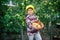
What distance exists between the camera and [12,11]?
7.48 m

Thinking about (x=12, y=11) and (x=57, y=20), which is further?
(x=57, y=20)

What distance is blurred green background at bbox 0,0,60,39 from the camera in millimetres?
7312

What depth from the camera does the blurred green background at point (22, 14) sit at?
24.0ft

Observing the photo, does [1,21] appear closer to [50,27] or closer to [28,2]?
[28,2]

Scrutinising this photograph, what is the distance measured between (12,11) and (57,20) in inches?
62.1

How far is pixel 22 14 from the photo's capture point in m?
7.27

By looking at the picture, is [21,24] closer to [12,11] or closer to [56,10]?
[12,11]

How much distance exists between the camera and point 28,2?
23.9ft

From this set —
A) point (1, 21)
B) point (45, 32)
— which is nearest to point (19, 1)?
point (1, 21)

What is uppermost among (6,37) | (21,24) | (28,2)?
(28,2)

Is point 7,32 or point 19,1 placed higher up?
point 19,1

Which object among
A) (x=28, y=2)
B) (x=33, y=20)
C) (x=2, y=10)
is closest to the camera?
(x=33, y=20)

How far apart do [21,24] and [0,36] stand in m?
0.96

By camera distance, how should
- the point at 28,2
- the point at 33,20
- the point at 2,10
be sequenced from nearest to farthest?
the point at 33,20
the point at 28,2
the point at 2,10
